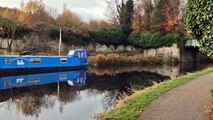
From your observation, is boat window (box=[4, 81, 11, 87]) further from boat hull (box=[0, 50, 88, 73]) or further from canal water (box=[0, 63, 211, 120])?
boat hull (box=[0, 50, 88, 73])

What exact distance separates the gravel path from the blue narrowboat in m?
17.0

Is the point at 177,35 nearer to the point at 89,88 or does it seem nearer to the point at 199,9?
the point at 89,88

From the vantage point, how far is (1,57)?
28.4 meters

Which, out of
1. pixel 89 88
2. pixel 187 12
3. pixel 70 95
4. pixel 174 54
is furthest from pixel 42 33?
pixel 187 12

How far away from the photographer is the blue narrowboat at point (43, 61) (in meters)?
29.0

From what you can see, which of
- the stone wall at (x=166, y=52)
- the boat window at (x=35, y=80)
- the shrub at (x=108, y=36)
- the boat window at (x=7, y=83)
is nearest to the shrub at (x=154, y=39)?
the stone wall at (x=166, y=52)

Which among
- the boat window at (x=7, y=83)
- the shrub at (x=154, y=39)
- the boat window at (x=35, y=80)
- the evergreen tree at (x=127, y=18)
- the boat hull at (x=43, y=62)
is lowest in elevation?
the boat window at (x=35, y=80)

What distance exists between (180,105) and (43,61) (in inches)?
875

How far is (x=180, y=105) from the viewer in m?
11.1

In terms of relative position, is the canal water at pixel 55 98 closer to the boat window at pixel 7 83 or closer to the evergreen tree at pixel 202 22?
the boat window at pixel 7 83

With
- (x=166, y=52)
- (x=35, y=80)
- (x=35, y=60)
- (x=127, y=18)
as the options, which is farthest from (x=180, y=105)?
Result: (x=127, y=18)

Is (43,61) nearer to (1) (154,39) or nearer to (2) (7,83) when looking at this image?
(2) (7,83)


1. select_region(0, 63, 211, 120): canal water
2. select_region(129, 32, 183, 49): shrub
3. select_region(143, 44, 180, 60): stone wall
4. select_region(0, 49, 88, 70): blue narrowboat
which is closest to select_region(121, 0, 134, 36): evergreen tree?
select_region(129, 32, 183, 49): shrub

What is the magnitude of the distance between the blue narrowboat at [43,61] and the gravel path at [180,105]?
16995 mm
